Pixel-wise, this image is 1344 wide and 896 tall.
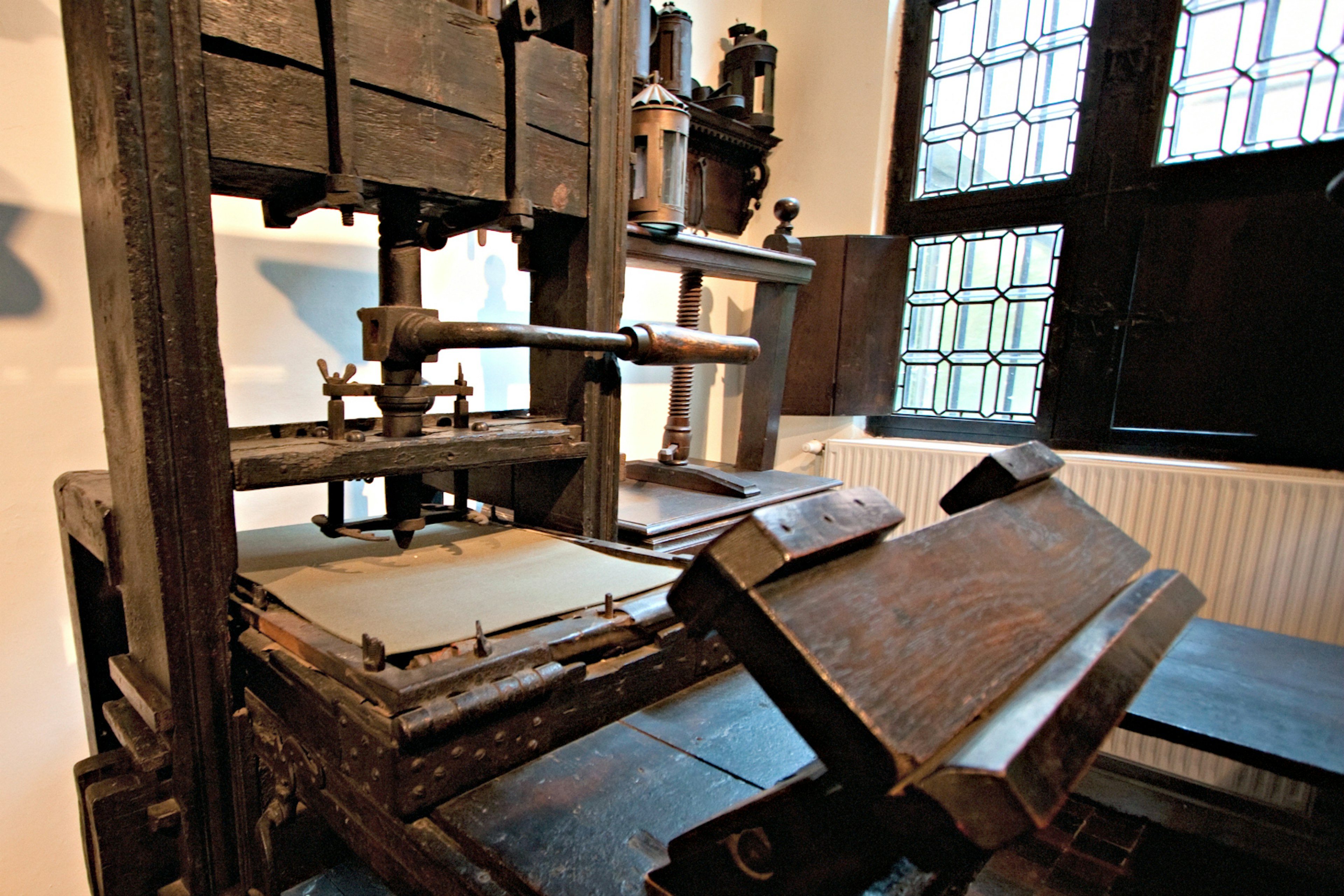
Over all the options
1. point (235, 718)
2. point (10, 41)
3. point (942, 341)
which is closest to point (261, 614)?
point (235, 718)

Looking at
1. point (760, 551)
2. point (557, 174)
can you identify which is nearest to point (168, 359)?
point (557, 174)

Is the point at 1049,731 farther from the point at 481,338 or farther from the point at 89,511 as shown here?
the point at 89,511

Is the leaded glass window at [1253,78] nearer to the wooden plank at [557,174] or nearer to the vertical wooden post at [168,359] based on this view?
the wooden plank at [557,174]

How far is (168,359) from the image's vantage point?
0.79m

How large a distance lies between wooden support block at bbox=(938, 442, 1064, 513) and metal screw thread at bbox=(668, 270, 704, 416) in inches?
50.9

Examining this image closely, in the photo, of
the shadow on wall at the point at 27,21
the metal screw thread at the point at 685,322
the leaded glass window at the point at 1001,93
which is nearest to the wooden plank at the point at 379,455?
the shadow on wall at the point at 27,21

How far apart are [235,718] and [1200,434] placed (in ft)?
8.43

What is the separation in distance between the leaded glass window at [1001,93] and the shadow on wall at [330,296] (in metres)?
2.05

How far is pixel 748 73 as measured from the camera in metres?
2.58

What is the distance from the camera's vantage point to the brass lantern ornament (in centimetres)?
146

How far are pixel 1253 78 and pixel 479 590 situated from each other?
2.60 meters

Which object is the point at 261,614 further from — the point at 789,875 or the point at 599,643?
the point at 789,875

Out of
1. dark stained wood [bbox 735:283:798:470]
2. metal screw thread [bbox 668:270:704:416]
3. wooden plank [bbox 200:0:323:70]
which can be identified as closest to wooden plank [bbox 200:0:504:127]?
wooden plank [bbox 200:0:323:70]

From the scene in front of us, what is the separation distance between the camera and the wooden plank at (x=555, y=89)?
41.1 inches
